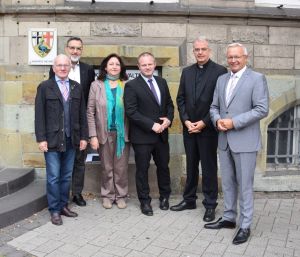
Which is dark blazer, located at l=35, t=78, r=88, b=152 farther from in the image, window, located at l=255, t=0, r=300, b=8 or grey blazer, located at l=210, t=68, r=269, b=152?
window, located at l=255, t=0, r=300, b=8

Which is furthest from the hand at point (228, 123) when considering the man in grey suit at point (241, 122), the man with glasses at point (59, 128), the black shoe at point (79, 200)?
the black shoe at point (79, 200)

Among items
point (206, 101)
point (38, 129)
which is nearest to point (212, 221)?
point (206, 101)

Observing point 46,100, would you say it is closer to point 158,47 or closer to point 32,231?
point 32,231

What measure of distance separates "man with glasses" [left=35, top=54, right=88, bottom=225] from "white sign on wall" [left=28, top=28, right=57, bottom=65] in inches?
49.1

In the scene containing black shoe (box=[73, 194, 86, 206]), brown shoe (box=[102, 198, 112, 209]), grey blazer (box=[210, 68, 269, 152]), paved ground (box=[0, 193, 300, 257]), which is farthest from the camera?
black shoe (box=[73, 194, 86, 206])

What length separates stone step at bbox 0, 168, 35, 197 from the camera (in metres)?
5.42

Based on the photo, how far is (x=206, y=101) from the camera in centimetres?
500

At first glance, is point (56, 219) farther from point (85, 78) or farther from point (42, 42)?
point (42, 42)

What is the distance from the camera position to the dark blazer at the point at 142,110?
5.12 meters

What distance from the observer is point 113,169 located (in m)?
5.54

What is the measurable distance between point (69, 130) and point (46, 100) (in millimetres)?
416

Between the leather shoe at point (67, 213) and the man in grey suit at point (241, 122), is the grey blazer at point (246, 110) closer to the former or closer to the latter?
the man in grey suit at point (241, 122)

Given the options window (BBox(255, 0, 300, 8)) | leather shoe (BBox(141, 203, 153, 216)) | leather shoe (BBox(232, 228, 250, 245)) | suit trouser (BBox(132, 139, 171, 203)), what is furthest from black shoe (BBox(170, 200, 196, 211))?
window (BBox(255, 0, 300, 8))

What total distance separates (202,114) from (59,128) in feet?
5.27
